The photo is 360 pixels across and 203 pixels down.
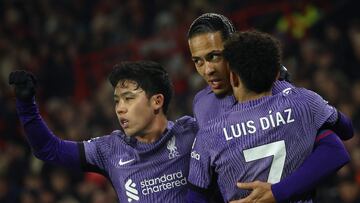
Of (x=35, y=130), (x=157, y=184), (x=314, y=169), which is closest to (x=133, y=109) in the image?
(x=157, y=184)

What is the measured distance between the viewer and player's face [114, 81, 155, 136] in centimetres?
377

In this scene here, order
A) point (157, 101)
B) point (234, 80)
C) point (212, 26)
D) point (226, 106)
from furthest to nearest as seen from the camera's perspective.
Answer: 1. point (157, 101)
2. point (212, 26)
3. point (226, 106)
4. point (234, 80)

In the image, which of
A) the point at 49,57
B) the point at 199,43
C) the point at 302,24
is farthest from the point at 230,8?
the point at 199,43

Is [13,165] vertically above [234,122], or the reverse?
[234,122]

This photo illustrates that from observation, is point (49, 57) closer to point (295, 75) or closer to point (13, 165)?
point (13, 165)

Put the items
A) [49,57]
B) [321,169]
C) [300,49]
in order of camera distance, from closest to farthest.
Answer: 1. [321,169]
2. [300,49]
3. [49,57]

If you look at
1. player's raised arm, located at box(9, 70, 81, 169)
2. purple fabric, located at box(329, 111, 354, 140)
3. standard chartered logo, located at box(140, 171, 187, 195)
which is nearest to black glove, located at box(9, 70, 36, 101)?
player's raised arm, located at box(9, 70, 81, 169)

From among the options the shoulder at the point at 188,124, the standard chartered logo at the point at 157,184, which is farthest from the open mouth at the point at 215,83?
the standard chartered logo at the point at 157,184

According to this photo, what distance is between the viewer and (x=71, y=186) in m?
8.31

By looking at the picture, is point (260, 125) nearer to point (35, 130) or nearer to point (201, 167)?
Answer: point (201, 167)

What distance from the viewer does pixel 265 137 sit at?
3.22m

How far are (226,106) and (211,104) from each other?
0.14m

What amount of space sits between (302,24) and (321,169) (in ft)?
17.8

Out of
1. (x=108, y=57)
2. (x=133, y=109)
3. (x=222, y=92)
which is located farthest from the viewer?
(x=108, y=57)
